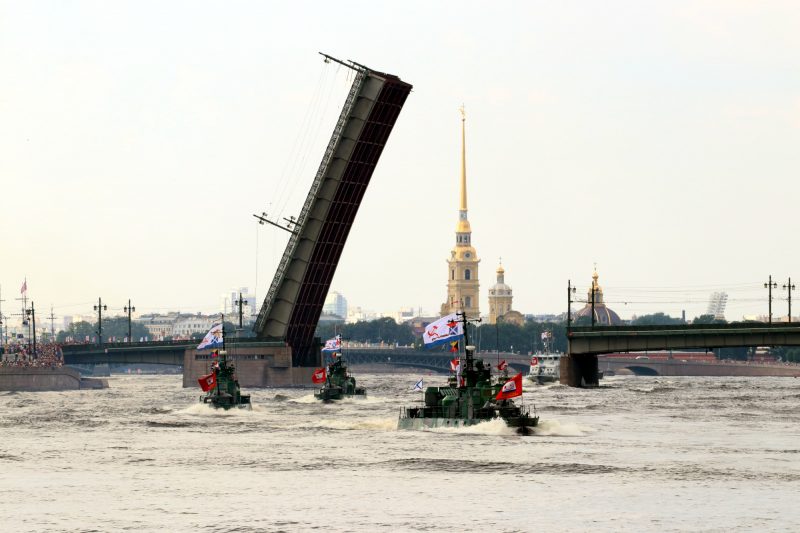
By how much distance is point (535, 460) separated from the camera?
53875 mm

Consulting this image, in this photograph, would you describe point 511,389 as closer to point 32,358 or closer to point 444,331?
point 444,331

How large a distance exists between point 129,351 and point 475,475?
306 feet

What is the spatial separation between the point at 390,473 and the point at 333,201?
151ft

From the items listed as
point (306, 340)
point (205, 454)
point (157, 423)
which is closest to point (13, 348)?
point (306, 340)

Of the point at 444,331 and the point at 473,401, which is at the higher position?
the point at 444,331

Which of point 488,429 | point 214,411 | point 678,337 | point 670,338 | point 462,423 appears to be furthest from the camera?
point 670,338

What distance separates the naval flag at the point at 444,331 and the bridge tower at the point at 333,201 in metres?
33.3

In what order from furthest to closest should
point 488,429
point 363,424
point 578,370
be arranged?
point 578,370
point 363,424
point 488,429

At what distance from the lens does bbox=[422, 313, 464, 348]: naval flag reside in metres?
58.3

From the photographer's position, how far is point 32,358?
482 feet

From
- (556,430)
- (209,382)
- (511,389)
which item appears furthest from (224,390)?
(511,389)

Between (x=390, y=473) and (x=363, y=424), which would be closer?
(x=390, y=473)

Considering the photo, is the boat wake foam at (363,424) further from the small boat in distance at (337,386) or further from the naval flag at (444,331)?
the small boat in distance at (337,386)

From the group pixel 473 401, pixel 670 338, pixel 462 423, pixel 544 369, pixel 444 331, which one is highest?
pixel 444 331
